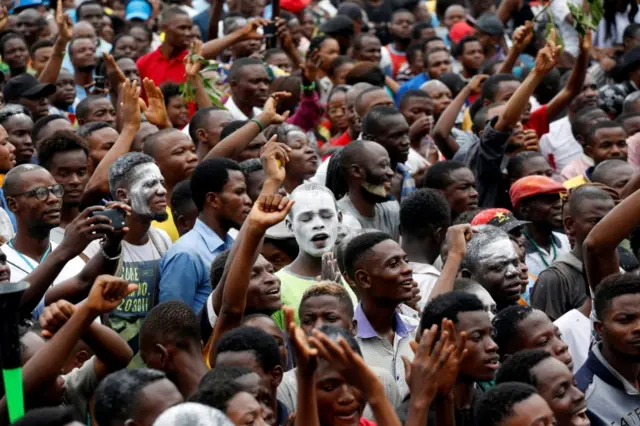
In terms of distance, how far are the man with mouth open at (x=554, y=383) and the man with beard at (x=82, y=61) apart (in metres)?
7.23

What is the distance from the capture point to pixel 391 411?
4984 millimetres

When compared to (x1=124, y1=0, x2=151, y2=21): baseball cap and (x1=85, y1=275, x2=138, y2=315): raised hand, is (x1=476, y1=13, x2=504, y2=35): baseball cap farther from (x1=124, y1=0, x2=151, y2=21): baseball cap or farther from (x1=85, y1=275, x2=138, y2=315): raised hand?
(x1=85, y1=275, x2=138, y2=315): raised hand

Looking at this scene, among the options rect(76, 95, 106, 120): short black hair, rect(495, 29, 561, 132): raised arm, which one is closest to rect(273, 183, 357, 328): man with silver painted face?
rect(495, 29, 561, 132): raised arm

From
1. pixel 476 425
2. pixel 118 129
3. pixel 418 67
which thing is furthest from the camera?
pixel 418 67

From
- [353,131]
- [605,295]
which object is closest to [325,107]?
[353,131]

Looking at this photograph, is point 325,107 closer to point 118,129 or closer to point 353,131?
point 353,131

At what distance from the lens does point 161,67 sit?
11.8 m

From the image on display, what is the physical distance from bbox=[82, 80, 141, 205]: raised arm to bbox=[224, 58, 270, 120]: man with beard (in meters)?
1.91

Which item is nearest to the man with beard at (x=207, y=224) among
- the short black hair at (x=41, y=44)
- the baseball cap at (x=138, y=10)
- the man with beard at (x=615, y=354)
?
the man with beard at (x=615, y=354)

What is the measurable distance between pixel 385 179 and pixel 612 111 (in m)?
4.35

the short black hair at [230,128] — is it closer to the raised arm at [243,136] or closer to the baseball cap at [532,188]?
the raised arm at [243,136]

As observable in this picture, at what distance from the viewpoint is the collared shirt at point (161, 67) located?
11.7m

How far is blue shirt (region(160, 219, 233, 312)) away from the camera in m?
7.01

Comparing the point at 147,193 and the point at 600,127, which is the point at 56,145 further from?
the point at 600,127
